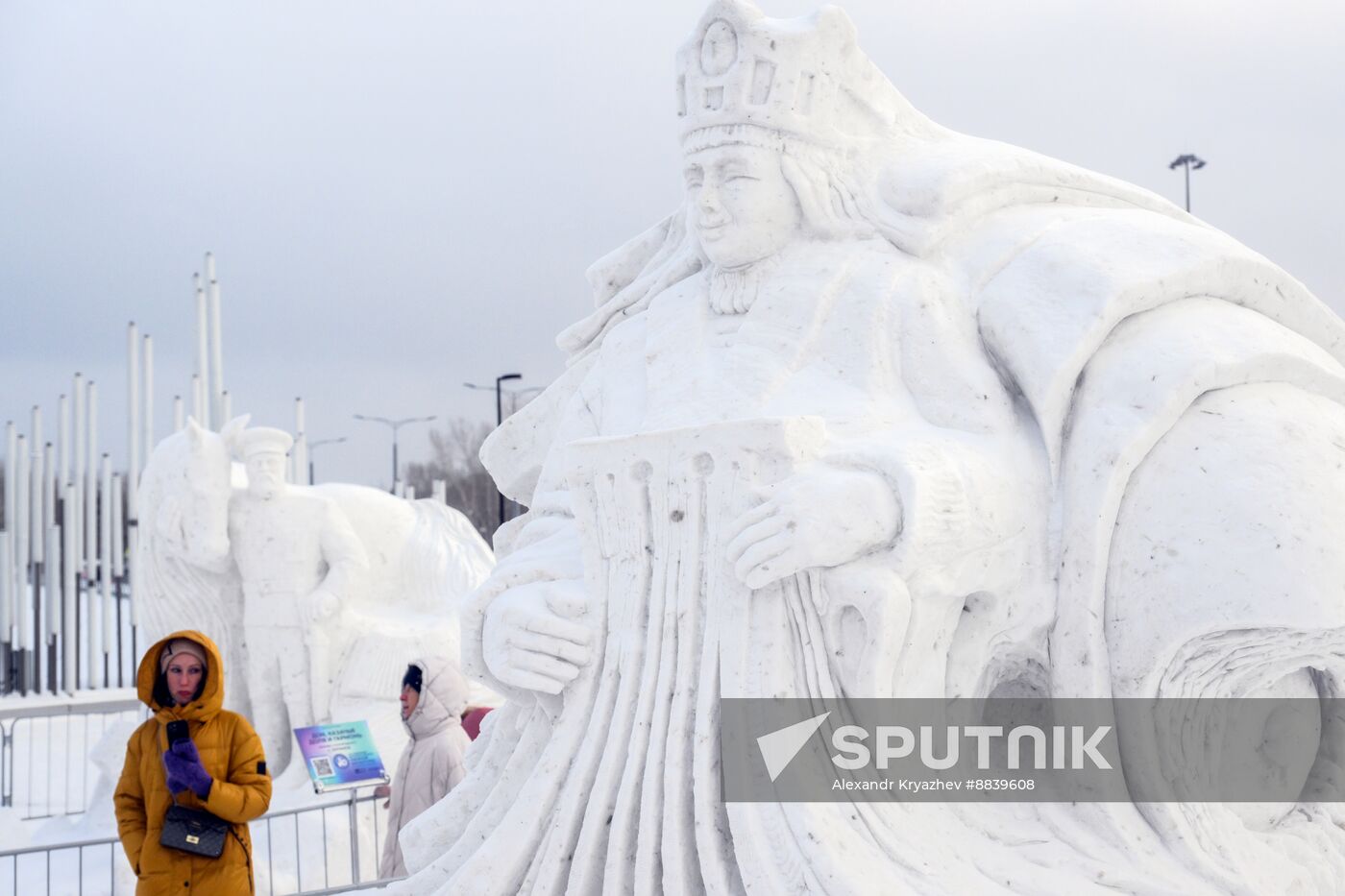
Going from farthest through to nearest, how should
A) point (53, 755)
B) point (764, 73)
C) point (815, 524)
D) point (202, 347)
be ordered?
point (202, 347) → point (53, 755) → point (764, 73) → point (815, 524)

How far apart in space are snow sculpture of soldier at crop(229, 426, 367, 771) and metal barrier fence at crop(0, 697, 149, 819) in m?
0.96

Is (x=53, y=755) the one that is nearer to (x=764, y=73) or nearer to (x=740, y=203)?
(x=740, y=203)

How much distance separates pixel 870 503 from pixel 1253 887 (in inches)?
42.7

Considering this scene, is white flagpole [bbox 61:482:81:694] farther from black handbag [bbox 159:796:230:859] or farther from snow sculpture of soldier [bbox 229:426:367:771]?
black handbag [bbox 159:796:230:859]

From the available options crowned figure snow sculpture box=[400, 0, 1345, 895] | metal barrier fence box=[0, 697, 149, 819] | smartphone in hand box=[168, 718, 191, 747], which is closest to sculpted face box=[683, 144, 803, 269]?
crowned figure snow sculpture box=[400, 0, 1345, 895]

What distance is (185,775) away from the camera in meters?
3.41

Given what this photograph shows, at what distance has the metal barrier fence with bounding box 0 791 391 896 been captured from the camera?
245 inches

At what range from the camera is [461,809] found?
3.21m

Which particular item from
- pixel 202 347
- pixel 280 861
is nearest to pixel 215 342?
pixel 202 347

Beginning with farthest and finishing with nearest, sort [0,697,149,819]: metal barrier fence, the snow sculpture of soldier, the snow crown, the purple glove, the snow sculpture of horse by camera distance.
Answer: [0,697,149,819]: metal barrier fence → the snow sculpture of soldier → the snow sculpture of horse → the purple glove → the snow crown

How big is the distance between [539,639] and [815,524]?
2.32 feet

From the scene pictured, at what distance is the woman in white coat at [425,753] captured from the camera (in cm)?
479

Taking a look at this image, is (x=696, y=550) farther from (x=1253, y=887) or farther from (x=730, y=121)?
(x=1253, y=887)

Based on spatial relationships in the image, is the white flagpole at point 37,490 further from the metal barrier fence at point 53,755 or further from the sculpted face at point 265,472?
the sculpted face at point 265,472
